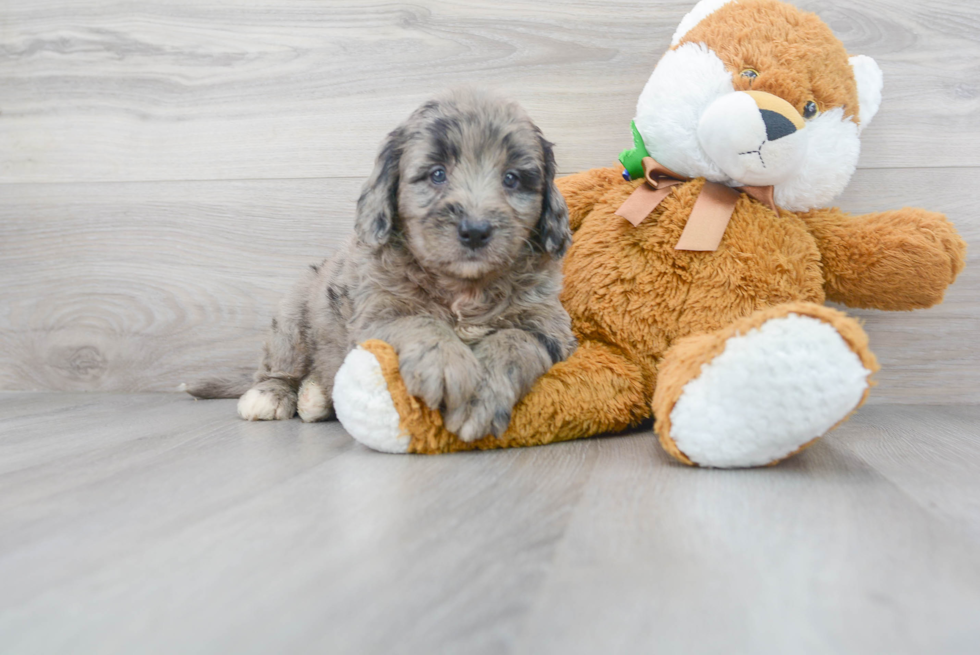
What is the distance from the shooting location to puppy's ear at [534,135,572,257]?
1.68m

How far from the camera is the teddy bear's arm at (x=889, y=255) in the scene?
5.60 ft

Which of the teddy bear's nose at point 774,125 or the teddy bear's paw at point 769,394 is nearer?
the teddy bear's paw at point 769,394

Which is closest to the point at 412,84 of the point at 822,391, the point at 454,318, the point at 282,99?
the point at 282,99

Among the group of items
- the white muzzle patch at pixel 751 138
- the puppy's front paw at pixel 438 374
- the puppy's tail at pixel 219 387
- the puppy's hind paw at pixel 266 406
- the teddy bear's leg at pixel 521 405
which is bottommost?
the puppy's tail at pixel 219 387

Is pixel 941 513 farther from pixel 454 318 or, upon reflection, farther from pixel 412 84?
pixel 412 84

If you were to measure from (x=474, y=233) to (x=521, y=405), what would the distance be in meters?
0.39

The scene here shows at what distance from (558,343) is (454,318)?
0.26 m

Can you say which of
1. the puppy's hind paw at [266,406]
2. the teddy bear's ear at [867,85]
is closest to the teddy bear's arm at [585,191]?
the teddy bear's ear at [867,85]

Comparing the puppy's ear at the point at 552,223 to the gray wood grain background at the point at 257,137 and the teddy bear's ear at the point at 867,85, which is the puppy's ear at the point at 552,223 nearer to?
the gray wood grain background at the point at 257,137

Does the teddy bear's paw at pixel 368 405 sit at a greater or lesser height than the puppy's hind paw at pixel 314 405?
greater

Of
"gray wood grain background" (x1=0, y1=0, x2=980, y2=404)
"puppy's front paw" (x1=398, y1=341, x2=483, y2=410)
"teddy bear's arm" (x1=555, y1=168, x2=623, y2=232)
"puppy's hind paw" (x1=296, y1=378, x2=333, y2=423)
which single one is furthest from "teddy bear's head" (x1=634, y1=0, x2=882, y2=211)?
"puppy's hind paw" (x1=296, y1=378, x2=333, y2=423)

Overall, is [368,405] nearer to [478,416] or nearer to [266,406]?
[478,416]

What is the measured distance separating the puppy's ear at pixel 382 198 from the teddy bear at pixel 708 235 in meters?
0.31

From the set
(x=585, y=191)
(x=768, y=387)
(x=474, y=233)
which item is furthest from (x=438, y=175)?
(x=768, y=387)
